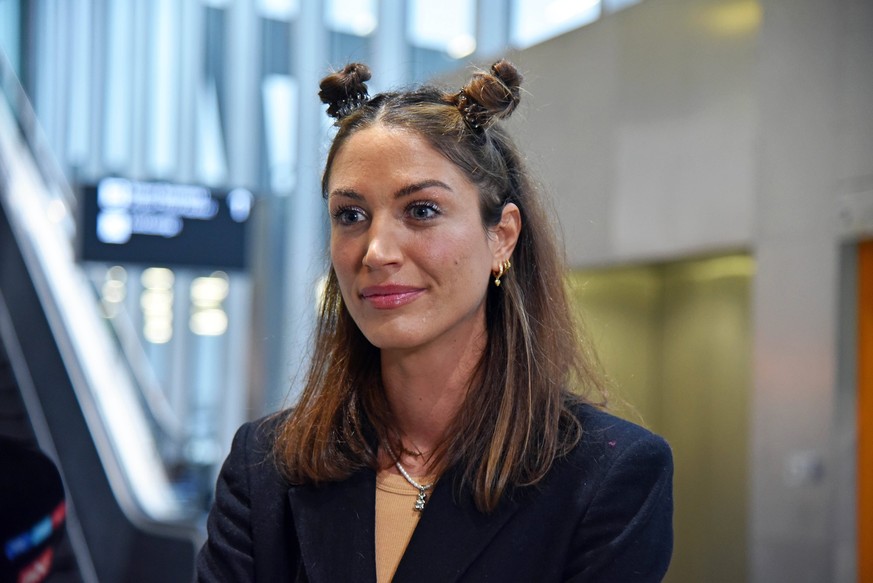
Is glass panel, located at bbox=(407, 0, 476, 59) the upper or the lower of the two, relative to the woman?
upper

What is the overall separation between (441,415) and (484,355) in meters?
0.14

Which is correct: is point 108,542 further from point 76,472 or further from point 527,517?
point 527,517

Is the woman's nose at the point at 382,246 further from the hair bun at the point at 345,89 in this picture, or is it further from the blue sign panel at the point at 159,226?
the blue sign panel at the point at 159,226

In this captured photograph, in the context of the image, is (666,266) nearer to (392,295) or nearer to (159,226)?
(159,226)

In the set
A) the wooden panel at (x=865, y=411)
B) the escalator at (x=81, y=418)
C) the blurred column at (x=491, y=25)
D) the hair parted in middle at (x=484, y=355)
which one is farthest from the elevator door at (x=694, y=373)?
the hair parted in middle at (x=484, y=355)

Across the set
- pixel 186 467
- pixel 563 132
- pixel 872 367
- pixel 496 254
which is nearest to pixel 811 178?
pixel 872 367

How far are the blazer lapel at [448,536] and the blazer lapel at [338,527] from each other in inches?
3.1

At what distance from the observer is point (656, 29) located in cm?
650

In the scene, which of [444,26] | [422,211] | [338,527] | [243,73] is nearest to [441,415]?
[338,527]

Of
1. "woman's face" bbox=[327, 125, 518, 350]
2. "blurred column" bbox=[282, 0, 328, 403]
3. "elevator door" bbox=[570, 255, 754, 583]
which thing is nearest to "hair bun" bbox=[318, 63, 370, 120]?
"woman's face" bbox=[327, 125, 518, 350]

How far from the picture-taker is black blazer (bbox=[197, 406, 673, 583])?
1774mm

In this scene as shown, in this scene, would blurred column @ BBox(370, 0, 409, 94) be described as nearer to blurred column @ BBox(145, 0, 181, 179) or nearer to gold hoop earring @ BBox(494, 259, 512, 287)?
blurred column @ BBox(145, 0, 181, 179)

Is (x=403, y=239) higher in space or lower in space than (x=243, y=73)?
lower

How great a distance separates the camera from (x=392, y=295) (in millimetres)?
1816
